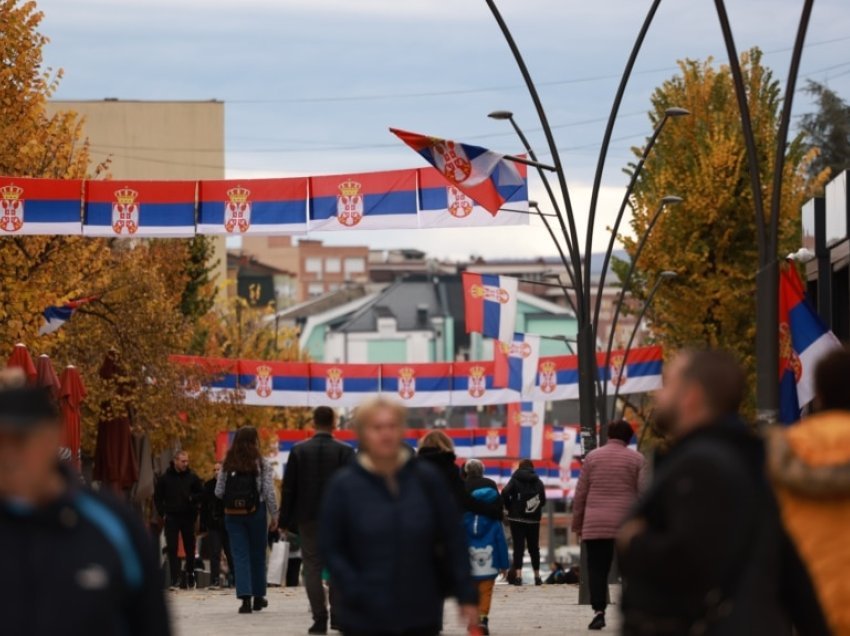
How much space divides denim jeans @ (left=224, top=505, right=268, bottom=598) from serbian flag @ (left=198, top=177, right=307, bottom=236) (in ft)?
20.9

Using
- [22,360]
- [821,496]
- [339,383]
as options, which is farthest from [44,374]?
[339,383]

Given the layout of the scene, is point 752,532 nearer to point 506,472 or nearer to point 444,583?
point 444,583

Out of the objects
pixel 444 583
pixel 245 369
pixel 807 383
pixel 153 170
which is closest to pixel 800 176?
pixel 245 369

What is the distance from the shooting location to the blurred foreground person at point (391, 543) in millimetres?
8562

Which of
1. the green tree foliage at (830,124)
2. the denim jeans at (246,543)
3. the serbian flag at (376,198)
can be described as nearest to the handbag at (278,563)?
the serbian flag at (376,198)

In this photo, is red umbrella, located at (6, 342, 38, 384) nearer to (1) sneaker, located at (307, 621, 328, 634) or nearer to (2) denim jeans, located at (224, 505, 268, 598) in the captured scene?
(2) denim jeans, located at (224, 505, 268, 598)

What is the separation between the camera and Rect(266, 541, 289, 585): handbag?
3073 centimetres

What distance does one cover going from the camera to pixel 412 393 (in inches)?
1986

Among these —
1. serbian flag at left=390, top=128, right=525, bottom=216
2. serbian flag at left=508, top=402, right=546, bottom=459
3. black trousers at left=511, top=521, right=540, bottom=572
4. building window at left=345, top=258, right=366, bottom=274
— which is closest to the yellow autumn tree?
serbian flag at left=508, top=402, right=546, bottom=459

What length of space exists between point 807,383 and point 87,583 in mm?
13149

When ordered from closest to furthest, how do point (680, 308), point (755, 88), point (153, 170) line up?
point (680, 308), point (755, 88), point (153, 170)

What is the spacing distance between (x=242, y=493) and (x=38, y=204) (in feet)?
25.6

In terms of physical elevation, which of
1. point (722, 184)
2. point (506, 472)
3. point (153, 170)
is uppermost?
point (153, 170)

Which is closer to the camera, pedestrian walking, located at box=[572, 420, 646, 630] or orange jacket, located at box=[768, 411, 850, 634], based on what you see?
orange jacket, located at box=[768, 411, 850, 634]
